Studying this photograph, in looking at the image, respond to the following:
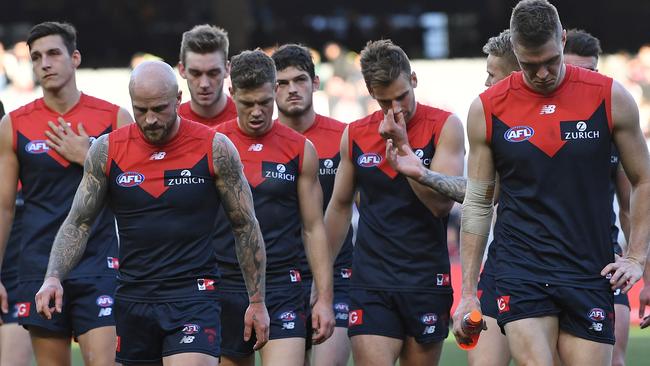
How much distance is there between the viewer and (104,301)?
934 cm

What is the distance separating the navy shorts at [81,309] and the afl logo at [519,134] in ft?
10.4

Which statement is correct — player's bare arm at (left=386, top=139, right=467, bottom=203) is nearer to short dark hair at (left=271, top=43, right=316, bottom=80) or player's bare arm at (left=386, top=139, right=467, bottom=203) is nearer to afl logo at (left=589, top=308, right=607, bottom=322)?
afl logo at (left=589, top=308, right=607, bottom=322)

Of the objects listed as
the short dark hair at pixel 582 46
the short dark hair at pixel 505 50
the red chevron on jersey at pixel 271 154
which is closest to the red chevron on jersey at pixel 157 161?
the red chevron on jersey at pixel 271 154

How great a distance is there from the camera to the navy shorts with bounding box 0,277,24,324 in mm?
10594

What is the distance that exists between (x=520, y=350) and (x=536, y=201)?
80cm

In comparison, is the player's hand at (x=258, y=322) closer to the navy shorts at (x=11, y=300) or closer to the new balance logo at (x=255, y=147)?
the new balance logo at (x=255, y=147)

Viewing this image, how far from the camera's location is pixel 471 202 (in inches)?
303

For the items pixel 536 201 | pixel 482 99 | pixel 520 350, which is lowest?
pixel 520 350

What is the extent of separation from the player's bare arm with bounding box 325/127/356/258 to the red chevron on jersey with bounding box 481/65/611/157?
1.65 m

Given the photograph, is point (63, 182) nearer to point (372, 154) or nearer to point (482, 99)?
point (372, 154)

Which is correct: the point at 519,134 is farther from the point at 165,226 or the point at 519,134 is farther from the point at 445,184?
the point at 165,226

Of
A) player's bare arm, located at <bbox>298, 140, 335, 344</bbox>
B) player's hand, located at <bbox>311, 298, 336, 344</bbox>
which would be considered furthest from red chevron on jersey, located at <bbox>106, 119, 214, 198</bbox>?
player's hand, located at <bbox>311, 298, 336, 344</bbox>

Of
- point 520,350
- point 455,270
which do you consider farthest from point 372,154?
point 455,270

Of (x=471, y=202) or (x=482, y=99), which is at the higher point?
(x=482, y=99)
